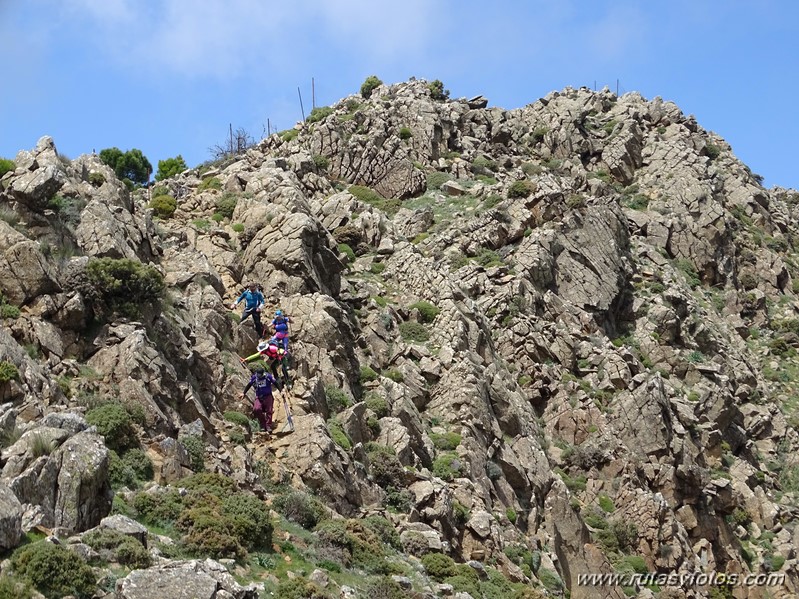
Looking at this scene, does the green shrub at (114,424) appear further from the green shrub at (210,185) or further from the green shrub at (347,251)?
the green shrub at (347,251)

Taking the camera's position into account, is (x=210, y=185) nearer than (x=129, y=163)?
Yes

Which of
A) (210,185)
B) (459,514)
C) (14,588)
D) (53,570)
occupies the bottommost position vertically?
(14,588)

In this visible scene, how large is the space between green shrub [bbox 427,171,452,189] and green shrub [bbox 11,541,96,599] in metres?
45.2

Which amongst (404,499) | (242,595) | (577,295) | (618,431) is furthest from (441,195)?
(242,595)

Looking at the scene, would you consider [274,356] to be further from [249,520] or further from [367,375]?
[249,520]

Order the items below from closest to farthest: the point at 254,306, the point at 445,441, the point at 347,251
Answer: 1. the point at 254,306
2. the point at 445,441
3. the point at 347,251

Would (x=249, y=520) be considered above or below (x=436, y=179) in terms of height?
below

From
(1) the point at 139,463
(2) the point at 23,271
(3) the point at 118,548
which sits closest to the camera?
(3) the point at 118,548

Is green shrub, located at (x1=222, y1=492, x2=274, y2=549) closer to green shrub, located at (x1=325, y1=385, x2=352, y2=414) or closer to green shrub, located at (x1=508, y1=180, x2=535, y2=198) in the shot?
green shrub, located at (x1=325, y1=385, x2=352, y2=414)

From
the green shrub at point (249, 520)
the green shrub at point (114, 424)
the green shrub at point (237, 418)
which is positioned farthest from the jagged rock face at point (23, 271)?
the green shrub at point (249, 520)

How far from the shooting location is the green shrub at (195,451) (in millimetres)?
24547

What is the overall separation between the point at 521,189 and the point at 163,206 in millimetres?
21388

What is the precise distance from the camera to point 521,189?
53.8 metres

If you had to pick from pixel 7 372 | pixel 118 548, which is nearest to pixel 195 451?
pixel 7 372
